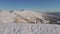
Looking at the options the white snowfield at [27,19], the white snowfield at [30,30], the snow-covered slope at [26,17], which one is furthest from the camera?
the snow-covered slope at [26,17]

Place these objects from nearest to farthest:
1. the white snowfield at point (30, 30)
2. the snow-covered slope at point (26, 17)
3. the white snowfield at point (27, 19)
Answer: the white snowfield at point (30, 30) → the white snowfield at point (27, 19) → the snow-covered slope at point (26, 17)

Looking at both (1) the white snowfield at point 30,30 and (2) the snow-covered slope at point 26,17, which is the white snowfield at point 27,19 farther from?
(1) the white snowfield at point 30,30

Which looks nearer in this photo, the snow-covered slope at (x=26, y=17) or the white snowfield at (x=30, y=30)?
the white snowfield at (x=30, y=30)

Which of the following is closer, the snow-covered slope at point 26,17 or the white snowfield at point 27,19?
the white snowfield at point 27,19

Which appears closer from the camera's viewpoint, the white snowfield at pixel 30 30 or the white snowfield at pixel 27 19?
the white snowfield at pixel 30 30

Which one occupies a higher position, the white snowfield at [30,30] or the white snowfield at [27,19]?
the white snowfield at [30,30]

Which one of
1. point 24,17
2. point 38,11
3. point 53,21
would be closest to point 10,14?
point 24,17

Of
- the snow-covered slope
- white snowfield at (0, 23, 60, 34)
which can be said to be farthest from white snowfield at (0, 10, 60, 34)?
white snowfield at (0, 23, 60, 34)

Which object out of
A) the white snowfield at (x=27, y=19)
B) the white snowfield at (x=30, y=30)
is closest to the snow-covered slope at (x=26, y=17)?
the white snowfield at (x=27, y=19)

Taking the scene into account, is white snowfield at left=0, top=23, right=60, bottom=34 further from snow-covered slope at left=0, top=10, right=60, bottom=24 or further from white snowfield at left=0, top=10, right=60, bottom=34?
snow-covered slope at left=0, top=10, right=60, bottom=24
